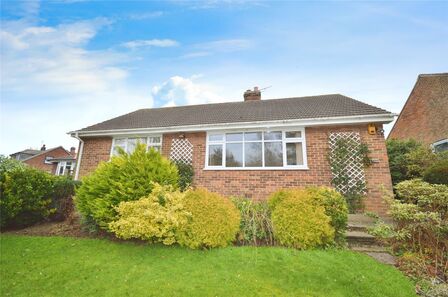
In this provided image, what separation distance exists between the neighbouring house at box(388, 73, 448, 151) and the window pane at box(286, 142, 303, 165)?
33.9ft

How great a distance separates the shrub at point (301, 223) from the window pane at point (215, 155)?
458cm

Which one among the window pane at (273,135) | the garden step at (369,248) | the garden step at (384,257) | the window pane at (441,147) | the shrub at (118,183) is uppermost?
the window pane at (441,147)

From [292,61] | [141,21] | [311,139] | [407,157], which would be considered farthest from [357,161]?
[141,21]

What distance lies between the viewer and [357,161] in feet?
27.2

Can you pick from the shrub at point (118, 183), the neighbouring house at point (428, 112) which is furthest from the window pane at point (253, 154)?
the neighbouring house at point (428, 112)

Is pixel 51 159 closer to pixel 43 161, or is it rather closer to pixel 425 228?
pixel 43 161

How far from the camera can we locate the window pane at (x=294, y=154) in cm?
903

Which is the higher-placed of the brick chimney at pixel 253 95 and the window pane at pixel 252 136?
the brick chimney at pixel 253 95

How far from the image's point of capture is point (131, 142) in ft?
36.9

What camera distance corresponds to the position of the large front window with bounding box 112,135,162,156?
1092cm

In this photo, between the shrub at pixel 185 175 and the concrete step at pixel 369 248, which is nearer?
the concrete step at pixel 369 248

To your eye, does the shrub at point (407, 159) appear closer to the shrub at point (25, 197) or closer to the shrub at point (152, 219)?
the shrub at point (152, 219)

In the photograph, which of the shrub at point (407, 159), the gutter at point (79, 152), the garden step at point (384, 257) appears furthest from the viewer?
the gutter at point (79, 152)

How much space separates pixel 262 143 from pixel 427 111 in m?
12.9
